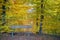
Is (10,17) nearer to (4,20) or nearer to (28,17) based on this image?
(4,20)

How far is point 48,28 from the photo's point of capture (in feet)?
35.1

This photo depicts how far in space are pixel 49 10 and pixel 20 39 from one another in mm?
2142

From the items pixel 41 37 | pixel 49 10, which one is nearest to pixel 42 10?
pixel 49 10

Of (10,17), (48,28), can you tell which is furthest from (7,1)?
(48,28)

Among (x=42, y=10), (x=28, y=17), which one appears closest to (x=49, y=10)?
(x=42, y=10)

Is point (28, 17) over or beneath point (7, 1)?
beneath

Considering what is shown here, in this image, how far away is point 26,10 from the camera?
10.2 m

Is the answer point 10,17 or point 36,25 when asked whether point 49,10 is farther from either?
point 10,17

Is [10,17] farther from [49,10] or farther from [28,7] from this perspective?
[49,10]

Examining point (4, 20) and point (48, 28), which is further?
point (48, 28)

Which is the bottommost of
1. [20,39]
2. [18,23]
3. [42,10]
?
[20,39]

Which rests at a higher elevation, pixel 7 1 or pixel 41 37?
pixel 7 1

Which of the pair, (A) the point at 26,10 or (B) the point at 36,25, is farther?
(B) the point at 36,25

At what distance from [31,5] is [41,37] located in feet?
5.93
